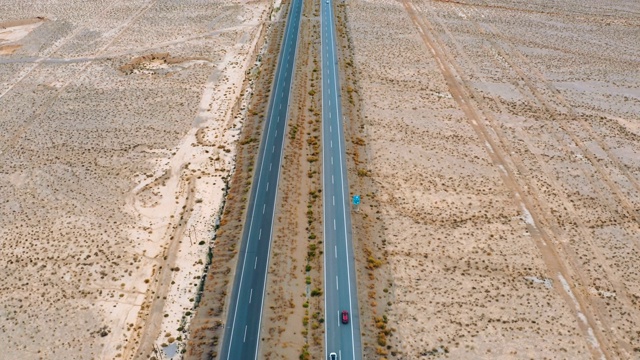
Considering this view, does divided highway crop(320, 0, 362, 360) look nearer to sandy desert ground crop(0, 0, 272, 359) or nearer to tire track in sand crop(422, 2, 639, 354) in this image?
sandy desert ground crop(0, 0, 272, 359)

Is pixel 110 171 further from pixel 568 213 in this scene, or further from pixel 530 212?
pixel 568 213

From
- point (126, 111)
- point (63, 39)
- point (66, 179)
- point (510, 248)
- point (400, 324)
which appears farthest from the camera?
point (63, 39)

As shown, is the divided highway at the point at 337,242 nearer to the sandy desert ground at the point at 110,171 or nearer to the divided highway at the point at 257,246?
the divided highway at the point at 257,246

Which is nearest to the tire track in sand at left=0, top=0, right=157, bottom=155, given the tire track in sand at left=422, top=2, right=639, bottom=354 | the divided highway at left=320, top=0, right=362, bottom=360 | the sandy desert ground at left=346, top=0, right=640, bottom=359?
the divided highway at left=320, top=0, right=362, bottom=360

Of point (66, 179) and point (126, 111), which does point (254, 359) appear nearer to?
point (66, 179)

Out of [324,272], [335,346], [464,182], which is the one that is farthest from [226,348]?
[464,182]

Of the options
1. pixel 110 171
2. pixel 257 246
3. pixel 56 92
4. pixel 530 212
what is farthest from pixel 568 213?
pixel 56 92
